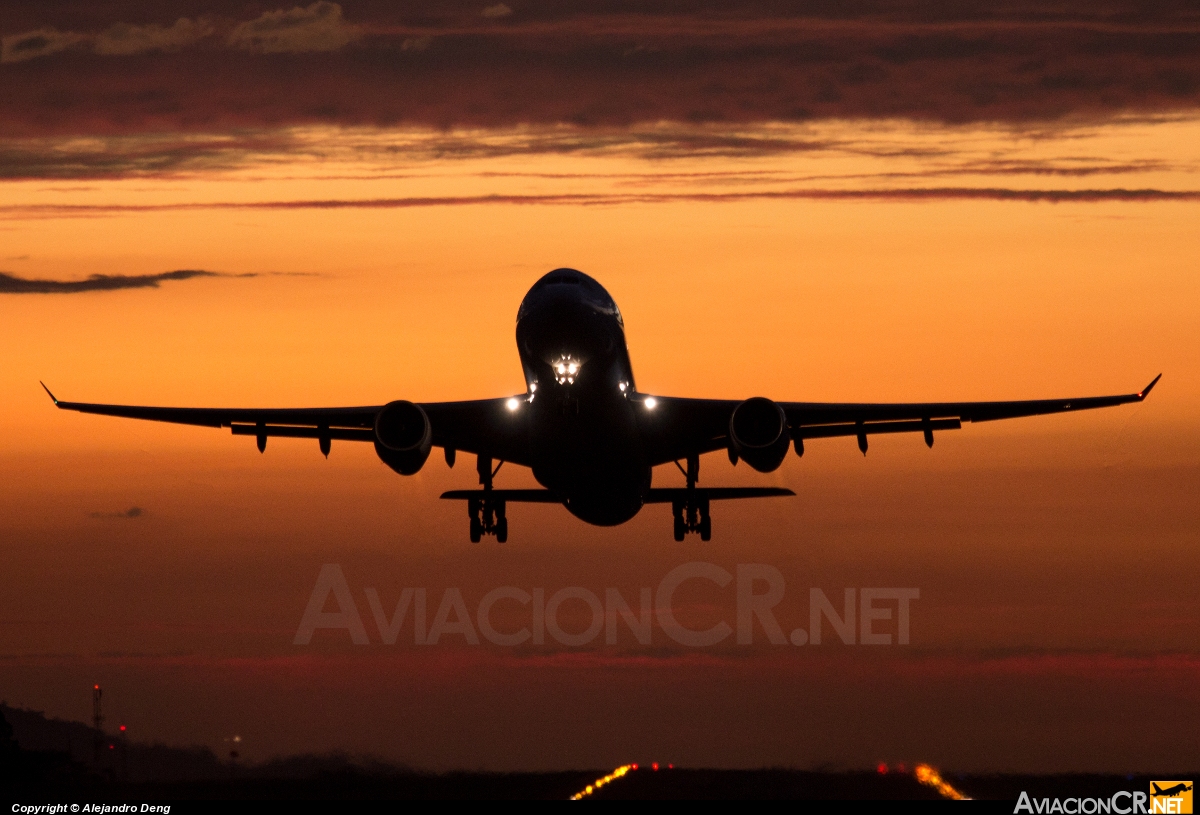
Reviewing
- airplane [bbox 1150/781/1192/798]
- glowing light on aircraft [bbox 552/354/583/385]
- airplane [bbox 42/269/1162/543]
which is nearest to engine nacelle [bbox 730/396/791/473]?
airplane [bbox 42/269/1162/543]

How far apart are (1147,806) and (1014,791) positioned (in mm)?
6190

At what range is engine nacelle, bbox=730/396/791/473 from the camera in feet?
149

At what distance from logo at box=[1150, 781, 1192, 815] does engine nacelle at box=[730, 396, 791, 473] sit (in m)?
14.5

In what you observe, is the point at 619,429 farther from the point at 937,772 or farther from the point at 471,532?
the point at 937,772

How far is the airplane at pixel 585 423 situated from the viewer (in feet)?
147

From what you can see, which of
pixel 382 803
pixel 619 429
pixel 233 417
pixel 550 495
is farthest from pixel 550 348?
pixel 382 803

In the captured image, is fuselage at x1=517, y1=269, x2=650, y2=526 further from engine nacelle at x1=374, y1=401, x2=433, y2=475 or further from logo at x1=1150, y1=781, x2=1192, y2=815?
logo at x1=1150, y1=781, x2=1192, y2=815

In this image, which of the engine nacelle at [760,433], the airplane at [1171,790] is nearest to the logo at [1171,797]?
the airplane at [1171,790]

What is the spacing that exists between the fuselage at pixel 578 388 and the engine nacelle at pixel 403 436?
305 centimetres

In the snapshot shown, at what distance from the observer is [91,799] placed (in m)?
52.6

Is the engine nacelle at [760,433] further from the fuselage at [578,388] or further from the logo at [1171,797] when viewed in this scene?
the logo at [1171,797]

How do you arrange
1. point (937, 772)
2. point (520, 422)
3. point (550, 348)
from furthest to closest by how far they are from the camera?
point (937, 772), point (520, 422), point (550, 348)

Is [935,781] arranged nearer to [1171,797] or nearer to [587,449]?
Result: [1171,797]

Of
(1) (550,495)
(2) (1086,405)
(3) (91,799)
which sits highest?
(2) (1086,405)
